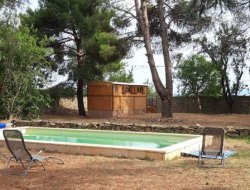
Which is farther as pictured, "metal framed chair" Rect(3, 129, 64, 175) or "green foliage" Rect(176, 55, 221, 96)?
"green foliage" Rect(176, 55, 221, 96)

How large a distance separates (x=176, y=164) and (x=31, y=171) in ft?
10.1

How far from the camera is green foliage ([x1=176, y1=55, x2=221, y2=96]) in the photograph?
1352 inches

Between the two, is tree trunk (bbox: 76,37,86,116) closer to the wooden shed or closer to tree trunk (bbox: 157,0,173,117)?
the wooden shed

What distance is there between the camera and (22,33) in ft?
70.4

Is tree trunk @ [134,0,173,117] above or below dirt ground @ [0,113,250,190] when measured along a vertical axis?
above

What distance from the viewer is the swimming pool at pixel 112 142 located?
998cm

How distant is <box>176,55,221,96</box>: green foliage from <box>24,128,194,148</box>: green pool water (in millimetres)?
20439

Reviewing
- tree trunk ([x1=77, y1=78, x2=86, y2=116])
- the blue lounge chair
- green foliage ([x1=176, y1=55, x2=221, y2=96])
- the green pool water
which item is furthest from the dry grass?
green foliage ([x1=176, y1=55, x2=221, y2=96])

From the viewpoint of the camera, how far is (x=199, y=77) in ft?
115

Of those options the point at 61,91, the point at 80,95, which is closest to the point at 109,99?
the point at 80,95

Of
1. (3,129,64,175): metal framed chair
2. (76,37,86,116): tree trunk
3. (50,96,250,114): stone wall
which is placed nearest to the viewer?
(3,129,64,175): metal framed chair

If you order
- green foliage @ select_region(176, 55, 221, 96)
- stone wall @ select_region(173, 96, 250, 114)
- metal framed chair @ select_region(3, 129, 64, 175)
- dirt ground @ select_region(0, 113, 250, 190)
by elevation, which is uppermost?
green foliage @ select_region(176, 55, 221, 96)

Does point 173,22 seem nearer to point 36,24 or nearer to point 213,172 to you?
point 36,24

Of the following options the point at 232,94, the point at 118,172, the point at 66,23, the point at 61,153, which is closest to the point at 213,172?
the point at 118,172
